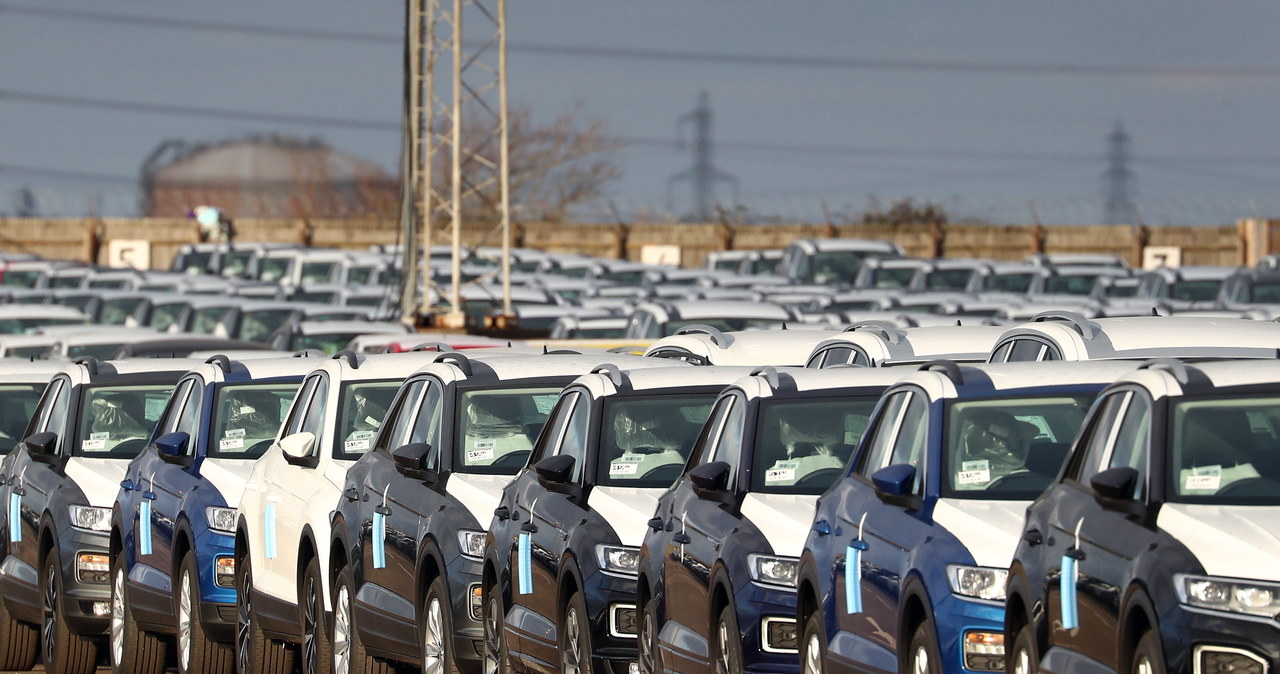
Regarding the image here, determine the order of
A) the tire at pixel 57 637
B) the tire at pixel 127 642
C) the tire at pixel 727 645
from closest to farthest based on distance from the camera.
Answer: the tire at pixel 727 645, the tire at pixel 127 642, the tire at pixel 57 637

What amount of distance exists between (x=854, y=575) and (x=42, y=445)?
8593 millimetres

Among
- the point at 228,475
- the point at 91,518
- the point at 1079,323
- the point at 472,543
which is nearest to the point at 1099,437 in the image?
the point at 472,543

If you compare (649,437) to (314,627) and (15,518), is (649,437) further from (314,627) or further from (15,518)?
(15,518)

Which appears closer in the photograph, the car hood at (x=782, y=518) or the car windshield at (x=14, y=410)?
the car hood at (x=782, y=518)

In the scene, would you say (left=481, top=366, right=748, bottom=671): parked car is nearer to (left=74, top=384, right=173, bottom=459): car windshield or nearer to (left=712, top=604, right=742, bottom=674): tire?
(left=712, top=604, right=742, bottom=674): tire

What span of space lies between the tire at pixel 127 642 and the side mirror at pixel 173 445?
2.97 feet

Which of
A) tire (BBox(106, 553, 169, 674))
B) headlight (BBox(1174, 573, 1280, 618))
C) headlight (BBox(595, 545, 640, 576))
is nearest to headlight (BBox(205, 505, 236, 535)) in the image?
tire (BBox(106, 553, 169, 674))

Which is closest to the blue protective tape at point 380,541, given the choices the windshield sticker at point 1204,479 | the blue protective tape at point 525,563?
the blue protective tape at point 525,563

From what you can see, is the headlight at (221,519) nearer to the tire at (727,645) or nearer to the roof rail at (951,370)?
the tire at (727,645)

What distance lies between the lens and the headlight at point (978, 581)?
8.80 metres

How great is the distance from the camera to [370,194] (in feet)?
435

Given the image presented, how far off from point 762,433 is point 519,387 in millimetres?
2882

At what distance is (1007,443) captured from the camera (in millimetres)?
9828

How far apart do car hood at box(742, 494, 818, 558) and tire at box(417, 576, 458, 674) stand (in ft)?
7.16
